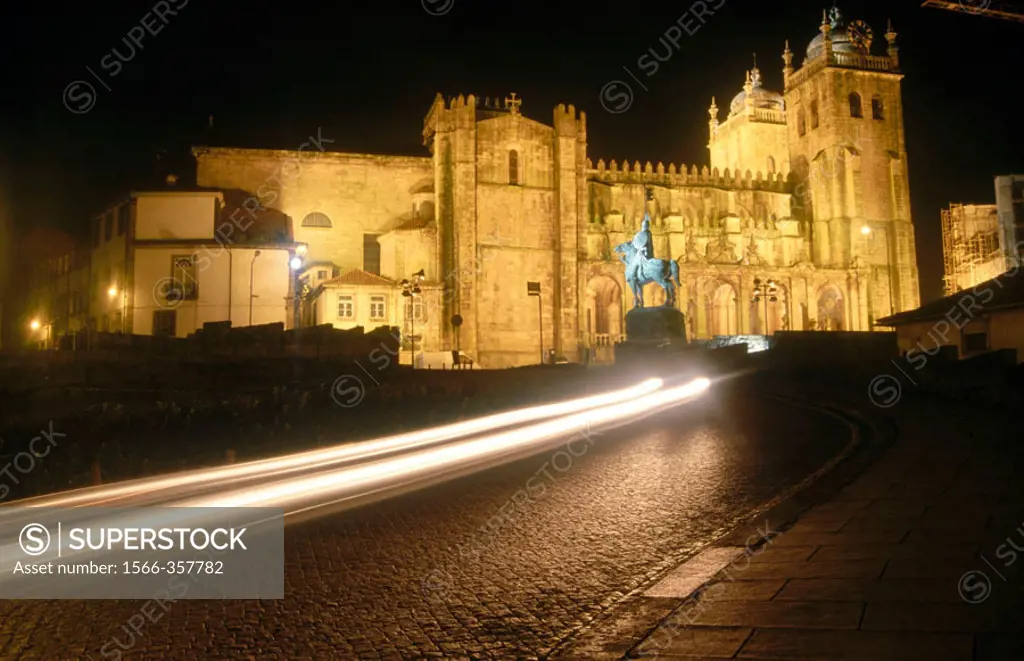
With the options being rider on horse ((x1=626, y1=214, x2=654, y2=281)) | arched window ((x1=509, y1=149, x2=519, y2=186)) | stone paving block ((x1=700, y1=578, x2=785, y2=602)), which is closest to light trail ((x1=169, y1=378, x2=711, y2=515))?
stone paving block ((x1=700, y1=578, x2=785, y2=602))

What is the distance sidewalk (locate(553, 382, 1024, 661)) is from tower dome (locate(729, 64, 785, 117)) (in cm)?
7296

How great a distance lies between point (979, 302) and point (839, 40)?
43582 mm

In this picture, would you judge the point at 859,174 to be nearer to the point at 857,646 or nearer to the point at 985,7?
the point at 985,7

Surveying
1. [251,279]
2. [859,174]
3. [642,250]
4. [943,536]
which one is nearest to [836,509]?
[943,536]

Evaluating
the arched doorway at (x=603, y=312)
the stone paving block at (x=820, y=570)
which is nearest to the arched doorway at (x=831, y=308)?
the arched doorway at (x=603, y=312)

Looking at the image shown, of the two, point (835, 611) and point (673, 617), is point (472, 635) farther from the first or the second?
point (835, 611)

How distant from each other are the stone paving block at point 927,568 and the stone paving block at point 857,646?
1003 millimetres

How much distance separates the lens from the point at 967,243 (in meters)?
64.0

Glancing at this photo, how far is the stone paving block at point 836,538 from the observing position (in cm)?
567

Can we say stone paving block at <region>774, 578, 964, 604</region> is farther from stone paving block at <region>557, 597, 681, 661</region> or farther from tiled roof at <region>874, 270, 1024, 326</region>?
tiled roof at <region>874, 270, 1024, 326</region>

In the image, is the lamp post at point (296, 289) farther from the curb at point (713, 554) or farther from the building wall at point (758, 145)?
the building wall at point (758, 145)

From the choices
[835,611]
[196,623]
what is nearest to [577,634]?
[835,611]

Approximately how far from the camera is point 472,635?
14.8 feet

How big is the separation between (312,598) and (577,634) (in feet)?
6.42
